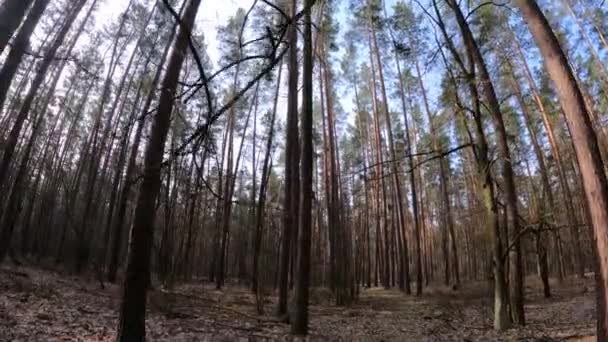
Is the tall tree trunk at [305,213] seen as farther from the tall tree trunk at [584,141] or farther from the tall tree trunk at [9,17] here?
the tall tree trunk at [9,17]

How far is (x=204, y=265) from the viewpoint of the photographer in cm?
3344

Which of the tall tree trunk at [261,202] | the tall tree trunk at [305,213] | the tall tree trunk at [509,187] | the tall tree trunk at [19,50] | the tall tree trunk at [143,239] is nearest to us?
the tall tree trunk at [19,50]

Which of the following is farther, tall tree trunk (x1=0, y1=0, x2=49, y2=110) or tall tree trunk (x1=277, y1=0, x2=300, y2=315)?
tall tree trunk (x1=277, y1=0, x2=300, y2=315)

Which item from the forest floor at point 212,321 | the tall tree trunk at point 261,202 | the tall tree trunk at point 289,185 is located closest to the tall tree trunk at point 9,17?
the forest floor at point 212,321

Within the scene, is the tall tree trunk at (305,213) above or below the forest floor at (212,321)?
above

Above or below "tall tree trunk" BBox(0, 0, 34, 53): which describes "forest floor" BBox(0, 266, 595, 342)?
below

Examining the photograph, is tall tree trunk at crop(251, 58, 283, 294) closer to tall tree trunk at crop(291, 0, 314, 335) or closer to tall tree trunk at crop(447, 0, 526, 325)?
tall tree trunk at crop(291, 0, 314, 335)

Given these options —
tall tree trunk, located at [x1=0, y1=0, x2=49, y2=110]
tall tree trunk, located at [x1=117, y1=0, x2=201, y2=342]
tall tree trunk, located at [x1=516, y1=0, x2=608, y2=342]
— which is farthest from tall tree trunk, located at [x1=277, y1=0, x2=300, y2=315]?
tall tree trunk, located at [x1=0, y1=0, x2=49, y2=110]

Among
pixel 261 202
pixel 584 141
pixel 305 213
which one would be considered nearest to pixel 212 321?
pixel 305 213

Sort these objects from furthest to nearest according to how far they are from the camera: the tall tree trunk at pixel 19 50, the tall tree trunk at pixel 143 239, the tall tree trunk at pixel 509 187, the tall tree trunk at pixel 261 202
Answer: the tall tree trunk at pixel 261 202, the tall tree trunk at pixel 509 187, the tall tree trunk at pixel 143 239, the tall tree trunk at pixel 19 50

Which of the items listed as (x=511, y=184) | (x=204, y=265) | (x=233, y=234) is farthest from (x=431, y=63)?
(x=204, y=265)

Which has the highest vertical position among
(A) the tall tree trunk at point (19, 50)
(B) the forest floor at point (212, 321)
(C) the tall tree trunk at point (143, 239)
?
(A) the tall tree trunk at point (19, 50)

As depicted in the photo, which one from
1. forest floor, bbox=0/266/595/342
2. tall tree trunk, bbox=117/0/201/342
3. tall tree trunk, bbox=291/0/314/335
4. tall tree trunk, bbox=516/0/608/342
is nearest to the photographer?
tall tree trunk, bbox=516/0/608/342

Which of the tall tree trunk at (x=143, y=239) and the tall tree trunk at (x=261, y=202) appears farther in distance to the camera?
the tall tree trunk at (x=261, y=202)
